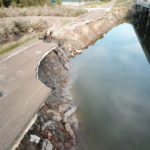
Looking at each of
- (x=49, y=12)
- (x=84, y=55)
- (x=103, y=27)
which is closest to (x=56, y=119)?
(x=84, y=55)

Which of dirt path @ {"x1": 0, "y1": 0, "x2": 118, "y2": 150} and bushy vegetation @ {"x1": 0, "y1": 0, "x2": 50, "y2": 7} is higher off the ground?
bushy vegetation @ {"x1": 0, "y1": 0, "x2": 50, "y2": 7}

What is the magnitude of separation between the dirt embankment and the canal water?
526 millimetres

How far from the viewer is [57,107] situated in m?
8.12

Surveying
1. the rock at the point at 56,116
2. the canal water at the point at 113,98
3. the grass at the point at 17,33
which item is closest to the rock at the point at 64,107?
the rock at the point at 56,116

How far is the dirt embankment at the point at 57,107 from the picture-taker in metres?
5.99

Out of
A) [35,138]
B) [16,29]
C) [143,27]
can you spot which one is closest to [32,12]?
[16,29]

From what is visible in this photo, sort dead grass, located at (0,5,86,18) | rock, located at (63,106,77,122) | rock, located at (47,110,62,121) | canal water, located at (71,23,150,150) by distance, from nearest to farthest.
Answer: canal water, located at (71,23,150,150)
rock, located at (47,110,62,121)
rock, located at (63,106,77,122)
dead grass, located at (0,5,86,18)

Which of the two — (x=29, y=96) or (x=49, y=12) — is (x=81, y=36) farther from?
(x=29, y=96)

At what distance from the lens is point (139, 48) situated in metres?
18.3

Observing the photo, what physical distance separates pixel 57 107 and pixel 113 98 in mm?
3196

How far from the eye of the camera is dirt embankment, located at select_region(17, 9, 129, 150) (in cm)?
599

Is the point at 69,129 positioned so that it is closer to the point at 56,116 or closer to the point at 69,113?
the point at 56,116

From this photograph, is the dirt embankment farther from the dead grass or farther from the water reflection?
the dead grass

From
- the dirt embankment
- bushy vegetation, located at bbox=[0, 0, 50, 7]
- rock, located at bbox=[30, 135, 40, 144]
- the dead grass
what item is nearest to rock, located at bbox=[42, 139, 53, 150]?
the dirt embankment
